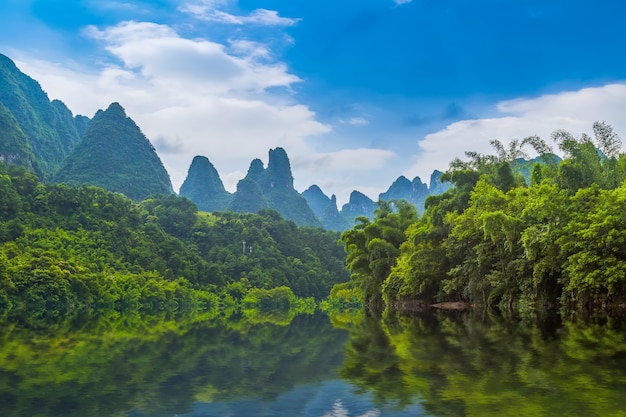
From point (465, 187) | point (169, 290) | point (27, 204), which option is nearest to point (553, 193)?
point (465, 187)

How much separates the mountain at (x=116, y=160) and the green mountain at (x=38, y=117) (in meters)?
6.51

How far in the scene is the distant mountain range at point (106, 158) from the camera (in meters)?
103

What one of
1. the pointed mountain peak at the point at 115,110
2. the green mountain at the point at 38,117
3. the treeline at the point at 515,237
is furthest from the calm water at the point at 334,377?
the pointed mountain peak at the point at 115,110

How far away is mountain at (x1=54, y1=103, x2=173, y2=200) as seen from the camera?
4162 inches

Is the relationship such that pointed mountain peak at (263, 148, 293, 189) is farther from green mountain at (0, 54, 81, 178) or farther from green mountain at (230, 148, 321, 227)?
green mountain at (0, 54, 81, 178)

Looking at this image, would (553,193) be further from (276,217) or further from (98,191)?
(276,217)

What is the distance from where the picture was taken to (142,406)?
712cm

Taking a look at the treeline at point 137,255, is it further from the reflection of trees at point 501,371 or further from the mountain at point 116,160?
the reflection of trees at point 501,371

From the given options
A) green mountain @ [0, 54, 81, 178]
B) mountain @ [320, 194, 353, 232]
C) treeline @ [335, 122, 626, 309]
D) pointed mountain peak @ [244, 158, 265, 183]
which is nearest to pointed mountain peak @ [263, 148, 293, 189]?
pointed mountain peak @ [244, 158, 265, 183]

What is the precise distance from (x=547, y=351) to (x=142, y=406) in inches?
290

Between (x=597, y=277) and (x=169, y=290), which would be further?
(x=169, y=290)

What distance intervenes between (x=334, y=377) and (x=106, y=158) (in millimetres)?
108918

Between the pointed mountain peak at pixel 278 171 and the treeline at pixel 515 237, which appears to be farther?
the pointed mountain peak at pixel 278 171

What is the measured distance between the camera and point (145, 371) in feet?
33.2
